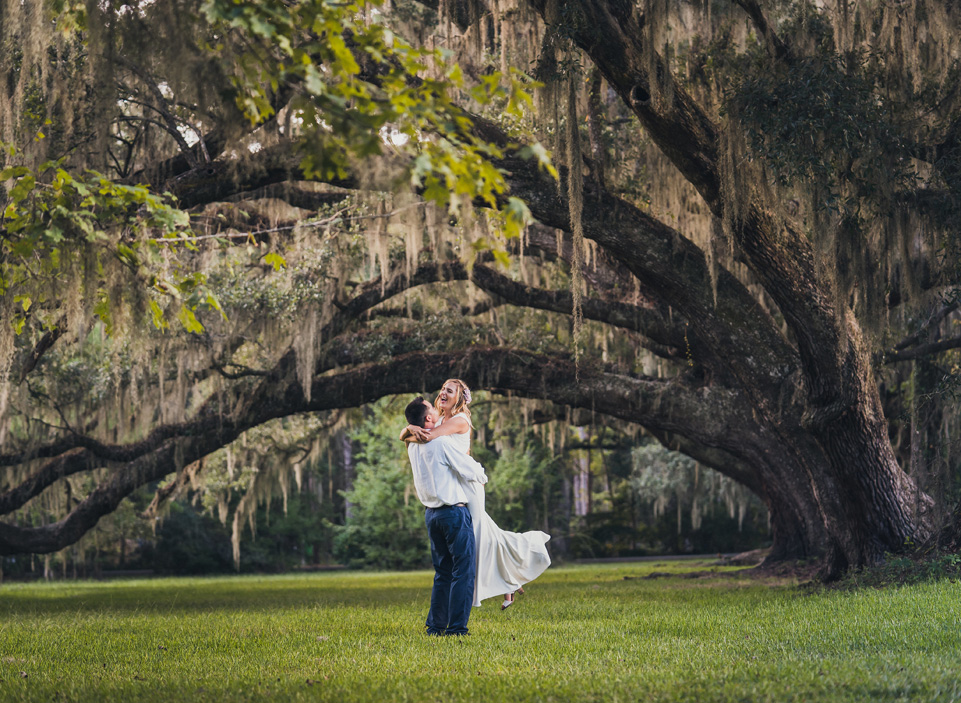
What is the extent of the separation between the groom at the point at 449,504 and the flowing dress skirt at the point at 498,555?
Answer: 0.09 metres

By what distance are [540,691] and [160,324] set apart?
3.12 meters

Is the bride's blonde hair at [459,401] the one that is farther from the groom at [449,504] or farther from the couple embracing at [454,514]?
the groom at [449,504]

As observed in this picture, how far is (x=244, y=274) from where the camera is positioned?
12156 millimetres

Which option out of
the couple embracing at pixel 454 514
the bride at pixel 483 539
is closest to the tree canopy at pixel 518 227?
the bride at pixel 483 539

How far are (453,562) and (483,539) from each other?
0.30m

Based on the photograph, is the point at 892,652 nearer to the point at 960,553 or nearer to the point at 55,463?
the point at 960,553

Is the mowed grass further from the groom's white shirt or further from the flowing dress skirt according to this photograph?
the groom's white shirt

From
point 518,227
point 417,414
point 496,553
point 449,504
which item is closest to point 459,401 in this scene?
point 417,414

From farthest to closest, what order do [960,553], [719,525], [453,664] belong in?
[719,525]
[960,553]
[453,664]

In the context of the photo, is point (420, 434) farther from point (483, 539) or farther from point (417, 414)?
point (483, 539)

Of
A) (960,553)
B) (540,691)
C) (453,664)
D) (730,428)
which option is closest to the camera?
(540,691)

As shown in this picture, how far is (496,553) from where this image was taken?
621cm

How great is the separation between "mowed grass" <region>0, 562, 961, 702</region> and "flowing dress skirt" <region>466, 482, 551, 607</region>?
337 millimetres

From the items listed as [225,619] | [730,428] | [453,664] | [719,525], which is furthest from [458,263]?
[719,525]
